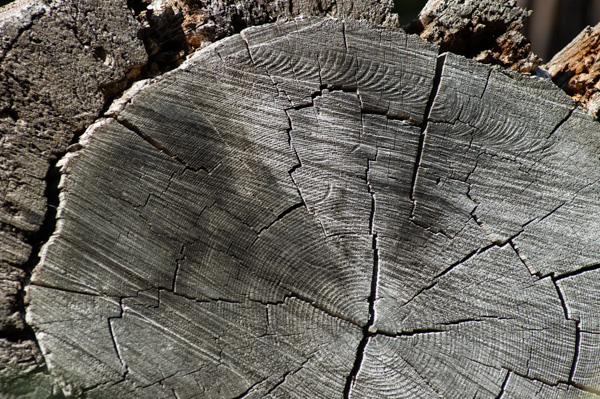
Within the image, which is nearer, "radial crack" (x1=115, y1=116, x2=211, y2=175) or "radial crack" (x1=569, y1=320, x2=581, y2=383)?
"radial crack" (x1=115, y1=116, x2=211, y2=175)

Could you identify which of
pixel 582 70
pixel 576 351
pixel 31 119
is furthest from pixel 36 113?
pixel 582 70

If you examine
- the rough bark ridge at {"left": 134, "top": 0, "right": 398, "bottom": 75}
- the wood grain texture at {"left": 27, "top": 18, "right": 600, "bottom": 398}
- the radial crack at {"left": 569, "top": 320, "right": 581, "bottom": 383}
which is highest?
the rough bark ridge at {"left": 134, "top": 0, "right": 398, "bottom": 75}

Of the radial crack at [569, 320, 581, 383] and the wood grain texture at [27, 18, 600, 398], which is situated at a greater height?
the wood grain texture at [27, 18, 600, 398]

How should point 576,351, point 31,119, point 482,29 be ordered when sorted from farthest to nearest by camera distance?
point 482,29, point 576,351, point 31,119

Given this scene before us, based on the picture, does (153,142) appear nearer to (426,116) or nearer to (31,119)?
(31,119)

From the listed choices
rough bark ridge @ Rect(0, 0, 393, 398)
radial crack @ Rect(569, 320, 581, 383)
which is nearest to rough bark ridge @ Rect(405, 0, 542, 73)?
radial crack @ Rect(569, 320, 581, 383)

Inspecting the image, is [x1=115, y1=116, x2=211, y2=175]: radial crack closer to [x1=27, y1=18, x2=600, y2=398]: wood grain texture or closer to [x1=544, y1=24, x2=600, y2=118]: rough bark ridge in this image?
[x1=27, y1=18, x2=600, y2=398]: wood grain texture
